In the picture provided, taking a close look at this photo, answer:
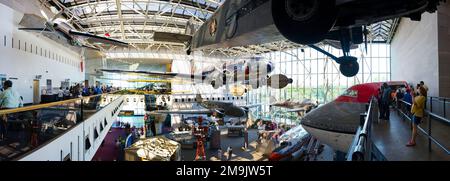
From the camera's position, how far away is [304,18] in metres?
2.99

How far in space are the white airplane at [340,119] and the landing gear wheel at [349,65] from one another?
1294 millimetres

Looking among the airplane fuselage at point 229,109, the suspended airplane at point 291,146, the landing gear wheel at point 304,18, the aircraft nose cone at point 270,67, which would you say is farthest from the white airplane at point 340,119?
the airplane fuselage at point 229,109

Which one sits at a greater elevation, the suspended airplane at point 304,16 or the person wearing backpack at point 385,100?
the suspended airplane at point 304,16

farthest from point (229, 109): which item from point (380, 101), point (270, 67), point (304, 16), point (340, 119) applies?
point (304, 16)

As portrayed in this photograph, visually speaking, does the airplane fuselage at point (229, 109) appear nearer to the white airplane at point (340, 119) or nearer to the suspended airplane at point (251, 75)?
the suspended airplane at point (251, 75)

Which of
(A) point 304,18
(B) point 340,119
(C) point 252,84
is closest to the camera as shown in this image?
(A) point 304,18

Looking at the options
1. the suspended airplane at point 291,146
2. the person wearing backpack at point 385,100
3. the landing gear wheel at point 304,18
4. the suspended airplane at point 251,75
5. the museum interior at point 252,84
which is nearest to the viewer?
the landing gear wheel at point 304,18

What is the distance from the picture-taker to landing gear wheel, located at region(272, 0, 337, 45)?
2.92 meters

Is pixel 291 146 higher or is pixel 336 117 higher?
pixel 336 117

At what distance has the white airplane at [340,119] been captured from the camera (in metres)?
6.64

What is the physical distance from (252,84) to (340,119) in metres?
10.8

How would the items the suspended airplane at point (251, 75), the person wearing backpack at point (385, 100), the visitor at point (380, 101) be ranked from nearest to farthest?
the person wearing backpack at point (385, 100) → the visitor at point (380, 101) → the suspended airplane at point (251, 75)

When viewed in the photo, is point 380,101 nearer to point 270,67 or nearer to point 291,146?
point 291,146

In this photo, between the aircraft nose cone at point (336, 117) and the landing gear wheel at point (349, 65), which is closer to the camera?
the landing gear wheel at point (349, 65)
